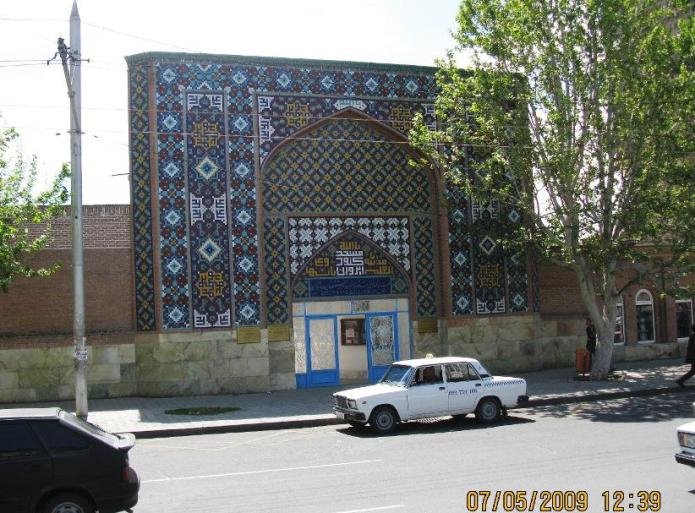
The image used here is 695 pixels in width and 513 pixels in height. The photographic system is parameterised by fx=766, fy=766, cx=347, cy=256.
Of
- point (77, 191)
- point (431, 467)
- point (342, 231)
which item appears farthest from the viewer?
point (342, 231)

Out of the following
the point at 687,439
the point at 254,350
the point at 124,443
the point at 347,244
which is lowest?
the point at 687,439

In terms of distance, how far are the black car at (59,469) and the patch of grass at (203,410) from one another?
373 inches

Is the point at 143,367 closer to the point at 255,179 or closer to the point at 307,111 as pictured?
the point at 255,179

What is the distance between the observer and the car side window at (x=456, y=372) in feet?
50.4

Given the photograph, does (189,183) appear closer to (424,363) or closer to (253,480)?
(424,363)

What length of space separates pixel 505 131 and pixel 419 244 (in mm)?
4525

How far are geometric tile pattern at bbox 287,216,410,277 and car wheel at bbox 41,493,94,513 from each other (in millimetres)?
14103

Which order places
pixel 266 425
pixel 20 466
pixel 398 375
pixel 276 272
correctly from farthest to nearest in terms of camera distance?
pixel 276 272, pixel 266 425, pixel 398 375, pixel 20 466

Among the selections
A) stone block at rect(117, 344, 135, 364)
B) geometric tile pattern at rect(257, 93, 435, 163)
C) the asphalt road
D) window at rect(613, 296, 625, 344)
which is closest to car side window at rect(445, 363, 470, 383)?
the asphalt road

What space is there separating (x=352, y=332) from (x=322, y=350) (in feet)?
3.70

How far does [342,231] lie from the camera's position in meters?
22.6

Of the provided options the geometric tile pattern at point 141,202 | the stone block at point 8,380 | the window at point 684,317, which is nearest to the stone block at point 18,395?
the stone block at point 8,380

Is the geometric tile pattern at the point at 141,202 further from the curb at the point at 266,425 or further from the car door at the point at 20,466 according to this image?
the car door at the point at 20,466

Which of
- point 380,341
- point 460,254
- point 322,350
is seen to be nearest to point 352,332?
point 380,341
